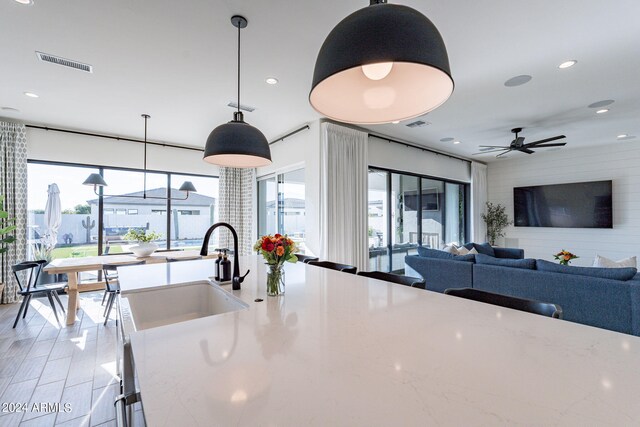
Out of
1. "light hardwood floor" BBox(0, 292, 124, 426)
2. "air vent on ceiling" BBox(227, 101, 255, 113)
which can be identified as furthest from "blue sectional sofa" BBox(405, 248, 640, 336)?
"light hardwood floor" BBox(0, 292, 124, 426)

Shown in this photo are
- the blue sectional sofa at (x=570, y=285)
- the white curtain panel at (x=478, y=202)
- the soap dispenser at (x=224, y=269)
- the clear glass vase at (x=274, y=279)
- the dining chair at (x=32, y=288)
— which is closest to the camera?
the clear glass vase at (x=274, y=279)

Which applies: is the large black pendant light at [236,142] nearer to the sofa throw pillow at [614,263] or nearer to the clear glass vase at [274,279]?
the clear glass vase at [274,279]

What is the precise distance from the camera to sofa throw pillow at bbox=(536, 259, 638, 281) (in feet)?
8.65

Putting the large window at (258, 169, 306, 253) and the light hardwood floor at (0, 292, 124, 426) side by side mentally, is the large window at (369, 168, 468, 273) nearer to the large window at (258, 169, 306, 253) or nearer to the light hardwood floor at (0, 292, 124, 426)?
the large window at (258, 169, 306, 253)

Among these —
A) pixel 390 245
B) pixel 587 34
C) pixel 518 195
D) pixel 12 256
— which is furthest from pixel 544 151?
pixel 12 256

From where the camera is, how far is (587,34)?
2.46 metres

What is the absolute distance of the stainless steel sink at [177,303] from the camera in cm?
173

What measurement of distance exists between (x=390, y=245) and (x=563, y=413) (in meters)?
5.01

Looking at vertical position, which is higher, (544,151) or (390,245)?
(544,151)

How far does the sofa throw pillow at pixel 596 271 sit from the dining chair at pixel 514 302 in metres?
1.91

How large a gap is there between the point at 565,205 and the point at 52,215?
9825 millimetres

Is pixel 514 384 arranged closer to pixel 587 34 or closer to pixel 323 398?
pixel 323 398

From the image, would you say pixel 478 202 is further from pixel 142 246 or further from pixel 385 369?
pixel 385 369

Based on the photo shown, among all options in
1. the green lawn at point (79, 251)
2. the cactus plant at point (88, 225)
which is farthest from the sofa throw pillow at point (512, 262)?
the cactus plant at point (88, 225)
